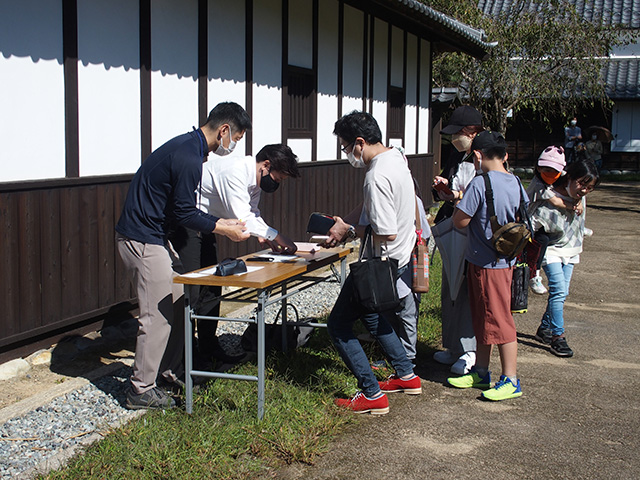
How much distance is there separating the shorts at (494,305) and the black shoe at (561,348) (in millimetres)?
1313

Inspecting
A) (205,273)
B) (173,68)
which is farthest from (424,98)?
(205,273)

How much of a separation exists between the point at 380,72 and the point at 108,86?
7212 mm

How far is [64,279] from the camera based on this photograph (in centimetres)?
588

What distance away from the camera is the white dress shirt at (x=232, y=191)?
483cm

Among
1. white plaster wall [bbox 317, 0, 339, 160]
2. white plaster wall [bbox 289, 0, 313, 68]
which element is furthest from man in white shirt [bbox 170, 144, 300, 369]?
white plaster wall [bbox 317, 0, 339, 160]

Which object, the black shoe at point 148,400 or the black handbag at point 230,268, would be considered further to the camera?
the black shoe at point 148,400

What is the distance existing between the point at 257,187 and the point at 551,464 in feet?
8.31

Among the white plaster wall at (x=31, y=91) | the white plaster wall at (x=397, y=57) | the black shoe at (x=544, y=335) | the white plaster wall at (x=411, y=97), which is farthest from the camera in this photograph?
the white plaster wall at (x=411, y=97)

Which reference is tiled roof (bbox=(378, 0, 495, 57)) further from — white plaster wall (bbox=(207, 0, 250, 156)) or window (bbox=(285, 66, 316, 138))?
white plaster wall (bbox=(207, 0, 250, 156))

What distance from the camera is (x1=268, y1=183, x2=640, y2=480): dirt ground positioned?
3925mm

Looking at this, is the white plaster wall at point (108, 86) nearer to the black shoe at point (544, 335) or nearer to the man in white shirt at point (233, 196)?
the man in white shirt at point (233, 196)

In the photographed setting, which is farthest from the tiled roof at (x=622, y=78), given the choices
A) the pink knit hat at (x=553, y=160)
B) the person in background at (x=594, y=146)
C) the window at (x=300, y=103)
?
the pink knit hat at (x=553, y=160)

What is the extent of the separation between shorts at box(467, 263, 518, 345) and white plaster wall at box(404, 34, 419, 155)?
9.69 meters

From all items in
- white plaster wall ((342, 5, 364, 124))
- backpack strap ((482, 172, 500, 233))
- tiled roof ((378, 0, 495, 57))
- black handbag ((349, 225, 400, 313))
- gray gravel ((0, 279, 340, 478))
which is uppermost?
tiled roof ((378, 0, 495, 57))
